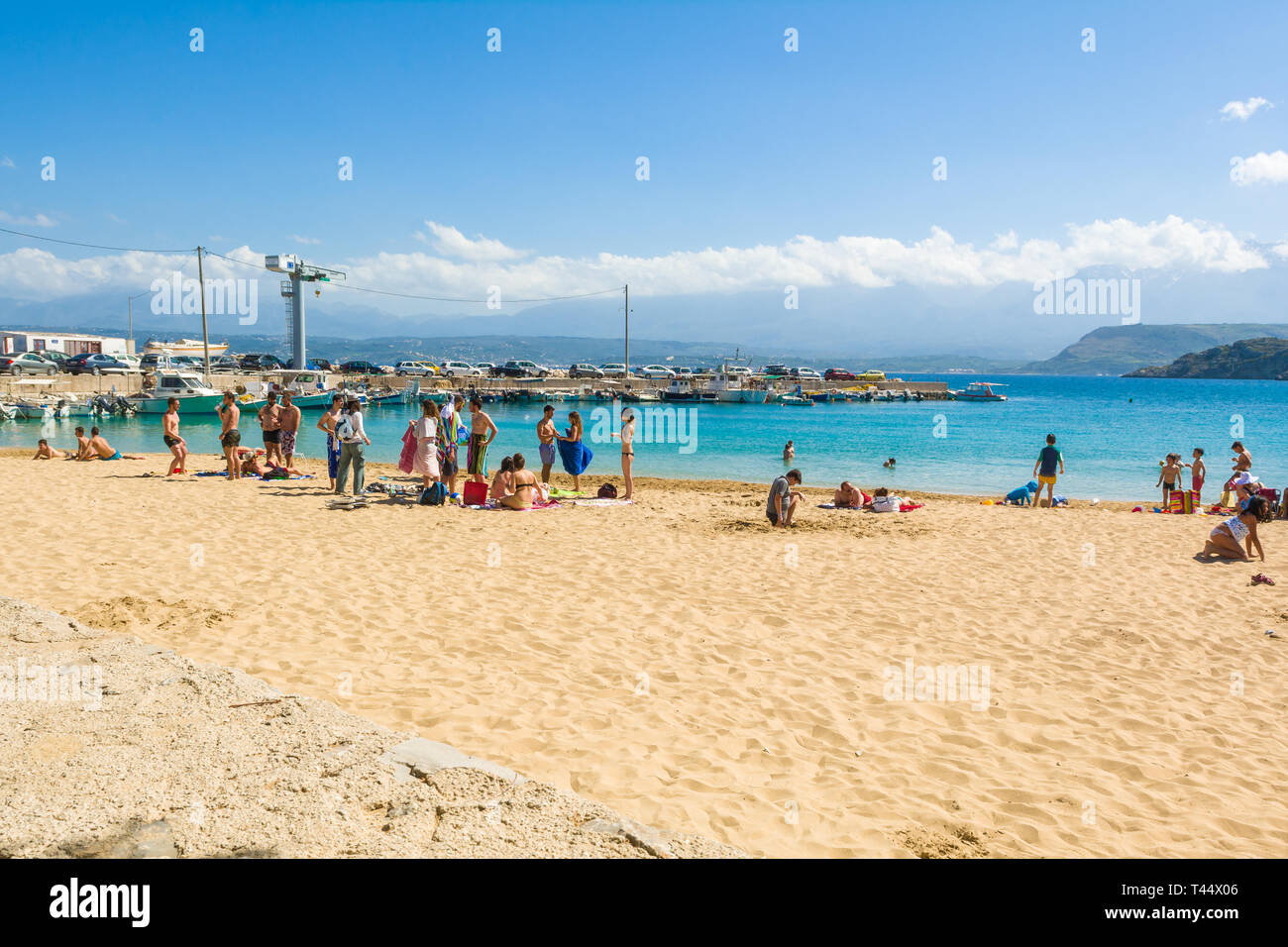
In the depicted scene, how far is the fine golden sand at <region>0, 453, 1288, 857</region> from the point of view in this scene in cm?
407

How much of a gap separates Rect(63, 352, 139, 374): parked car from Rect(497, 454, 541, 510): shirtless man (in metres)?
49.5

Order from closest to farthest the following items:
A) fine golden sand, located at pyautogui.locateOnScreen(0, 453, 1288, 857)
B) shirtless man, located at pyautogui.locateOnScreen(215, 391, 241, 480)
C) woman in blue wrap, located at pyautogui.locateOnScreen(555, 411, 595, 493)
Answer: fine golden sand, located at pyautogui.locateOnScreen(0, 453, 1288, 857)
woman in blue wrap, located at pyautogui.locateOnScreen(555, 411, 595, 493)
shirtless man, located at pyautogui.locateOnScreen(215, 391, 241, 480)

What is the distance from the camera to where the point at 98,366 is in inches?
2087

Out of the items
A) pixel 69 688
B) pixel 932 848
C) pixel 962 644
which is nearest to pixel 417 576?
pixel 69 688

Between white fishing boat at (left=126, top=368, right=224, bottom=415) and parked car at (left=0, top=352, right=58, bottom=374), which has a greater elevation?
Result: parked car at (left=0, top=352, right=58, bottom=374)

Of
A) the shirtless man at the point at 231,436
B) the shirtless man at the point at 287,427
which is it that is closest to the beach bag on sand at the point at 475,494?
the shirtless man at the point at 231,436

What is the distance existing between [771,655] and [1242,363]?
228249 mm

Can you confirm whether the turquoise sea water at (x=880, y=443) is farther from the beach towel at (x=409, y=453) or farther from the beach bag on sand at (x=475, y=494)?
the beach bag on sand at (x=475, y=494)

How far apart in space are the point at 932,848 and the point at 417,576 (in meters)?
6.09

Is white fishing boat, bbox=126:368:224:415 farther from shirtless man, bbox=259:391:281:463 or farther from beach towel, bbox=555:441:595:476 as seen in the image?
beach towel, bbox=555:441:595:476

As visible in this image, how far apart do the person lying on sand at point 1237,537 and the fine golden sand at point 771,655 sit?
0.42 meters

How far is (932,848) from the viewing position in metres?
3.60

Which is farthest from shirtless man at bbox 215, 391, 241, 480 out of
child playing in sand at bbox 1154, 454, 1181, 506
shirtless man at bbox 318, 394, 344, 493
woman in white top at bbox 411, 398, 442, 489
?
child playing in sand at bbox 1154, 454, 1181, 506
